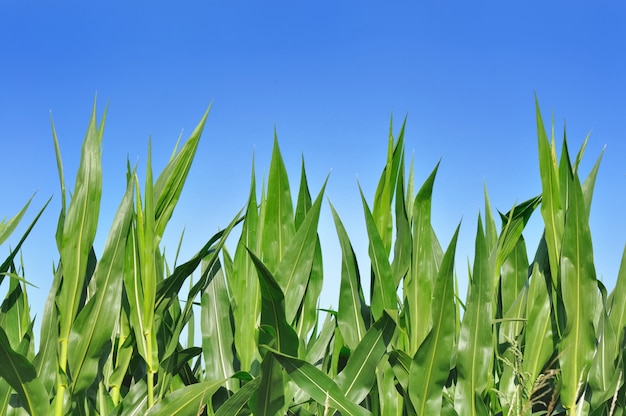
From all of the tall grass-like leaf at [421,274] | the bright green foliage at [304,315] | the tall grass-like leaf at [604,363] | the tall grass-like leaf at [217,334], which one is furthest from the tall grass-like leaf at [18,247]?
the tall grass-like leaf at [604,363]

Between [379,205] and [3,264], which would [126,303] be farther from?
[379,205]

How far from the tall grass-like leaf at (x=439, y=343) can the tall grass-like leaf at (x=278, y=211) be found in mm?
418

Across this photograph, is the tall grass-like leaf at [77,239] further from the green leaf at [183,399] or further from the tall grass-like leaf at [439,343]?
the tall grass-like leaf at [439,343]

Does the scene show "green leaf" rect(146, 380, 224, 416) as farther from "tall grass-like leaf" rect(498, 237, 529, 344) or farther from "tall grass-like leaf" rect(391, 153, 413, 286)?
"tall grass-like leaf" rect(498, 237, 529, 344)

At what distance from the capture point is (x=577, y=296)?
150 centimetres

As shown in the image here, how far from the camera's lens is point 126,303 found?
159 centimetres

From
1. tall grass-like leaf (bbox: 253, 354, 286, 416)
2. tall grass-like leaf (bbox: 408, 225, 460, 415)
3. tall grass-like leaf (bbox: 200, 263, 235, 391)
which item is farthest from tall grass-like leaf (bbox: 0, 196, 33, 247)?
tall grass-like leaf (bbox: 408, 225, 460, 415)

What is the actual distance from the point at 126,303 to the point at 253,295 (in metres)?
0.31

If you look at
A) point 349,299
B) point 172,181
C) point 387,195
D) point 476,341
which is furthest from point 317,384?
point 172,181

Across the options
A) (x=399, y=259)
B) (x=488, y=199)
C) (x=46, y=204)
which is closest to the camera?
(x=399, y=259)

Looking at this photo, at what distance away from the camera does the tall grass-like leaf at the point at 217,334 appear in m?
1.67

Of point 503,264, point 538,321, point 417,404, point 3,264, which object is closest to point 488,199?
point 503,264

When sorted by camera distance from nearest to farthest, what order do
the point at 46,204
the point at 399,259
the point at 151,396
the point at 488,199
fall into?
the point at 151,396
the point at 399,259
the point at 46,204
the point at 488,199

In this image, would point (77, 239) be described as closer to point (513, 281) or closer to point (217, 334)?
point (217, 334)
